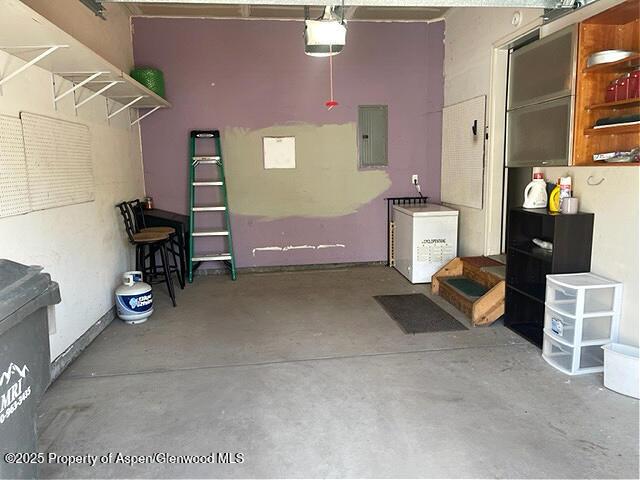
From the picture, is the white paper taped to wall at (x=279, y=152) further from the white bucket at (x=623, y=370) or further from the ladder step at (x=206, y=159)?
the white bucket at (x=623, y=370)

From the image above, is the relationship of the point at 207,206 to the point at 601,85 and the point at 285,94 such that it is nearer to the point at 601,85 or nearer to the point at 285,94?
the point at 285,94

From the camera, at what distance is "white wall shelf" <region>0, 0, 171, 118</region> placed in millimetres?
1886

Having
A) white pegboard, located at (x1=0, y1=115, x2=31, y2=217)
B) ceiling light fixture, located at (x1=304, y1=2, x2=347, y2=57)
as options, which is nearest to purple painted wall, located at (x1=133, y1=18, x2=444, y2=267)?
ceiling light fixture, located at (x1=304, y1=2, x2=347, y2=57)

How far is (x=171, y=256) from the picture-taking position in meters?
5.30

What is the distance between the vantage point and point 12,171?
2482 millimetres

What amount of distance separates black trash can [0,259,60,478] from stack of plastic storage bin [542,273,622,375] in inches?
108

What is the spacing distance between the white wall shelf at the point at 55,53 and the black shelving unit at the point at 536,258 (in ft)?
9.85

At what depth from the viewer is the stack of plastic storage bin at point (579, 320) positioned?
269 cm

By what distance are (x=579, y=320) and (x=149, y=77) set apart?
4.33 meters

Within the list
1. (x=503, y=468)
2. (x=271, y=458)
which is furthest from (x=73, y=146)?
(x=503, y=468)

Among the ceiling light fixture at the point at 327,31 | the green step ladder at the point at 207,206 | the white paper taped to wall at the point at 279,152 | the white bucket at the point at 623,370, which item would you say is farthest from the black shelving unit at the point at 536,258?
the green step ladder at the point at 207,206

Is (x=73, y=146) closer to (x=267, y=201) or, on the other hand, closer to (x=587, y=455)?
(x=267, y=201)

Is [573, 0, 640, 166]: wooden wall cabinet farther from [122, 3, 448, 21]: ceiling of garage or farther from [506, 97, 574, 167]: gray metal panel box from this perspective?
[122, 3, 448, 21]: ceiling of garage

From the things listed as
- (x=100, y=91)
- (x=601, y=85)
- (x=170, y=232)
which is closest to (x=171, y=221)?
(x=170, y=232)
